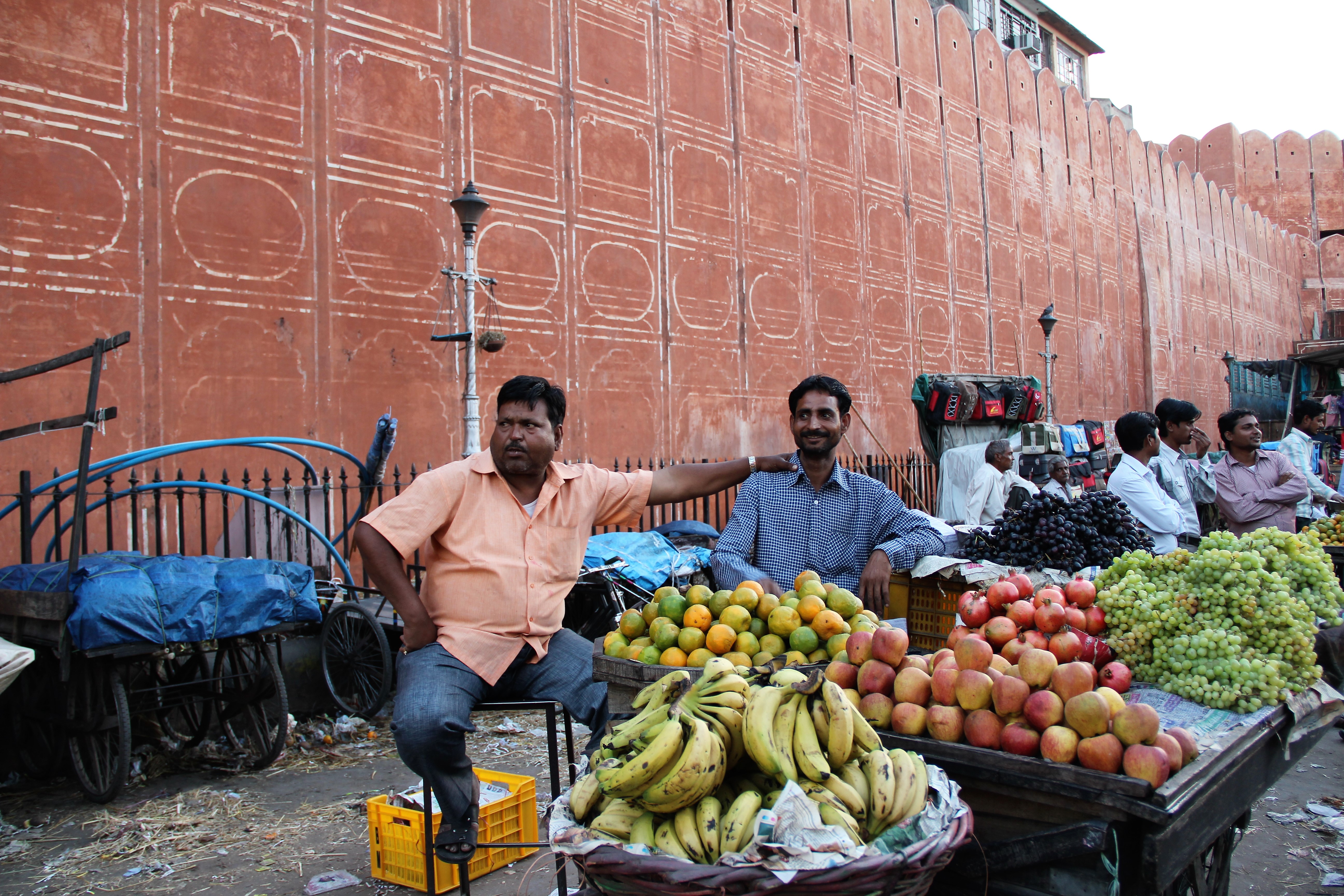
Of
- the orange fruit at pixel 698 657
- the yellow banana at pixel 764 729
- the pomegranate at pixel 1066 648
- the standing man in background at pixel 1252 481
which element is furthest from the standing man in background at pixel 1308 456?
the yellow banana at pixel 764 729

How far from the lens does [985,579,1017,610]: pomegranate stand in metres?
3.10

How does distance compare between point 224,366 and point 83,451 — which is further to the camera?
point 224,366

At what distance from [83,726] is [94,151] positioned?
509cm

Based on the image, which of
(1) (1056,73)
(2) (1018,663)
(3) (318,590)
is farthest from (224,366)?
(1) (1056,73)

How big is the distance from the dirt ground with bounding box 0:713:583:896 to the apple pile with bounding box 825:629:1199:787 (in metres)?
1.56

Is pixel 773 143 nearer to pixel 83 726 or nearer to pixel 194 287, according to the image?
pixel 194 287

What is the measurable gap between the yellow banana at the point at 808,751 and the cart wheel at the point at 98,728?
4.21 metres

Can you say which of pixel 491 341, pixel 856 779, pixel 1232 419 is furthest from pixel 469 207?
pixel 856 779

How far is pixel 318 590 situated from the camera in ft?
22.0

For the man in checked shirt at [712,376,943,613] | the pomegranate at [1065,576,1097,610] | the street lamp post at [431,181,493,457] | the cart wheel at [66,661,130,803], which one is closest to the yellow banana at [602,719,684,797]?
the pomegranate at [1065,576,1097,610]

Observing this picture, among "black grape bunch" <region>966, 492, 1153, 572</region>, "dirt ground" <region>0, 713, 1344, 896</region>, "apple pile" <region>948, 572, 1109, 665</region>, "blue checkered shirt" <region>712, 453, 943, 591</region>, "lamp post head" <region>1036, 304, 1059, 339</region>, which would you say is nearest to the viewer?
"apple pile" <region>948, 572, 1109, 665</region>

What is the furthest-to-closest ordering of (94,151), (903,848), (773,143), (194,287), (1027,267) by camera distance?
(1027,267) → (773,143) → (194,287) → (94,151) → (903,848)

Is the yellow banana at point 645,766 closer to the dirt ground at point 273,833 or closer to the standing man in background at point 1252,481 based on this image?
the dirt ground at point 273,833

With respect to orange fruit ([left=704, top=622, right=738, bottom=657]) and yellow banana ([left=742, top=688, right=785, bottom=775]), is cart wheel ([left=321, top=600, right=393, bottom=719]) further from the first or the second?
yellow banana ([left=742, top=688, right=785, bottom=775])
